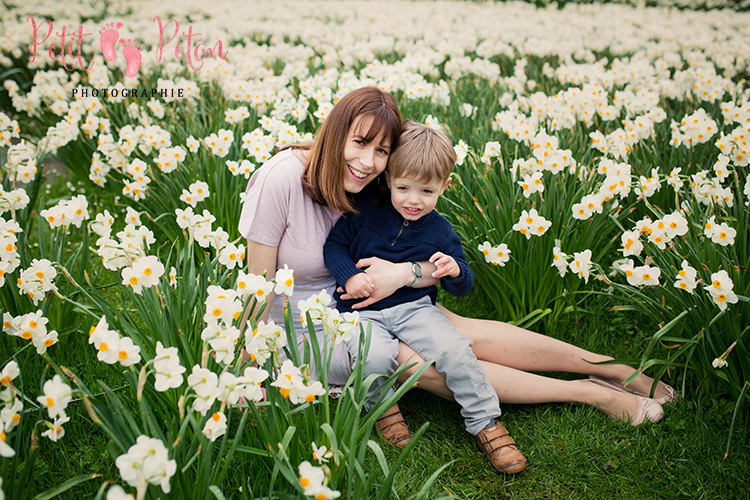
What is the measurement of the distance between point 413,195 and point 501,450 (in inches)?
41.9

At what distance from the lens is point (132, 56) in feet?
18.1

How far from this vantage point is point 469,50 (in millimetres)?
6527

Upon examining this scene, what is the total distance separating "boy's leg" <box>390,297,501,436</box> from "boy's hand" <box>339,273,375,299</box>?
0.75 feet

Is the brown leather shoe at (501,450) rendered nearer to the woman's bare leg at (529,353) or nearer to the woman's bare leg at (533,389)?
the woman's bare leg at (533,389)

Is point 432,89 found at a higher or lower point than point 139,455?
higher

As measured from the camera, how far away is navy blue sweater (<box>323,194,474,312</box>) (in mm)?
2148

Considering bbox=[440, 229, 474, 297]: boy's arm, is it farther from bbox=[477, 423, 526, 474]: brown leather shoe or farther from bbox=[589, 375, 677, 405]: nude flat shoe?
bbox=[589, 375, 677, 405]: nude flat shoe

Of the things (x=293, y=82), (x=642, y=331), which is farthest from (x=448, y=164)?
(x=293, y=82)

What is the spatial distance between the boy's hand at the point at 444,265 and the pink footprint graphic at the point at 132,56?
13.1ft

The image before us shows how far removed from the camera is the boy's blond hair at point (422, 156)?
2049 mm

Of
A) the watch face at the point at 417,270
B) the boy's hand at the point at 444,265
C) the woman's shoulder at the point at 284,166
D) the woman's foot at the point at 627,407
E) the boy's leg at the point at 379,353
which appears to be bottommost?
the woman's foot at the point at 627,407

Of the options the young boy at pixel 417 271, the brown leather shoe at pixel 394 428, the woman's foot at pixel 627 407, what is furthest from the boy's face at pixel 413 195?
the woman's foot at pixel 627 407

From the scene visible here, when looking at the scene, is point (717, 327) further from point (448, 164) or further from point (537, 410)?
point (448, 164)

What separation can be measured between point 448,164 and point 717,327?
123cm
